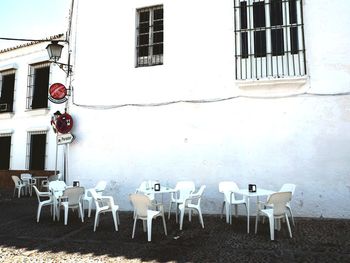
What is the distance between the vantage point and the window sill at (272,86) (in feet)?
23.4

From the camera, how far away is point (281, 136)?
23.6 feet

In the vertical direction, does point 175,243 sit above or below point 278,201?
below

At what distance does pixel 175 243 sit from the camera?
17.0 ft

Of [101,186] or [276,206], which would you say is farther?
[101,186]

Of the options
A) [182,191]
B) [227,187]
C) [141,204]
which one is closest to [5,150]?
[182,191]

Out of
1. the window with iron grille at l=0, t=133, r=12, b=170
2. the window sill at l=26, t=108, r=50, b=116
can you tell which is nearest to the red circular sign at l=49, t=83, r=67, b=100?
the window sill at l=26, t=108, r=50, b=116

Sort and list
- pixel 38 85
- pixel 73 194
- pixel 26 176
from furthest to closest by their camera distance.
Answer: pixel 38 85 < pixel 26 176 < pixel 73 194

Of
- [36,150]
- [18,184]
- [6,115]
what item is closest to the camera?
[18,184]

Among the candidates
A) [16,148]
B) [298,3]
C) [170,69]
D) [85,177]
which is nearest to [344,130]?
[298,3]

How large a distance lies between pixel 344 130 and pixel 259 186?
225cm

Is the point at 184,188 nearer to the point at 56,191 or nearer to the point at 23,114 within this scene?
the point at 56,191

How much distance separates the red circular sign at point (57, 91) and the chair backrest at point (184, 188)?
4190 mm

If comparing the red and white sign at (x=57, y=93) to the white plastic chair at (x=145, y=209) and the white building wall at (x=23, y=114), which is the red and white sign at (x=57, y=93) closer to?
the white building wall at (x=23, y=114)

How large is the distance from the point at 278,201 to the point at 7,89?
13132 millimetres
